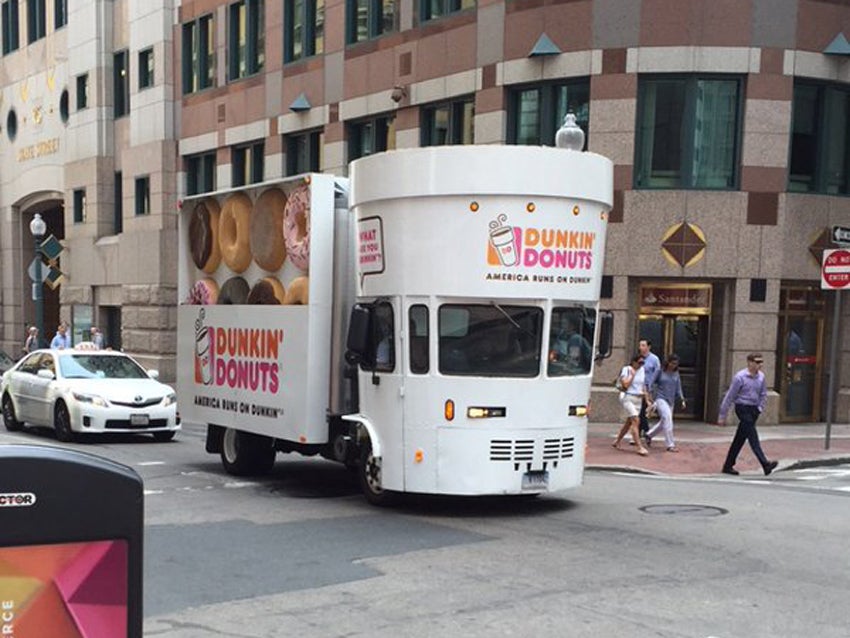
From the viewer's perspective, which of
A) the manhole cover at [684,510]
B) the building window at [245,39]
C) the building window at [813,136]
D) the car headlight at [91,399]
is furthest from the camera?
the building window at [245,39]

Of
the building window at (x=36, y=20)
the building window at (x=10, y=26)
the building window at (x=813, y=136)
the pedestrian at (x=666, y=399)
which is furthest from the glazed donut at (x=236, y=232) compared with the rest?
the building window at (x=10, y=26)

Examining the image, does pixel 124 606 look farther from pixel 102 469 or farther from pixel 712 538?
pixel 712 538

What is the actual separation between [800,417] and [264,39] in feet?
→ 56.8

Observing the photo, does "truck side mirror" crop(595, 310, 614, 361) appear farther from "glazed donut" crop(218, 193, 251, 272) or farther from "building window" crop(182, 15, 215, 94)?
"building window" crop(182, 15, 215, 94)

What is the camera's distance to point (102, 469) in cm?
224

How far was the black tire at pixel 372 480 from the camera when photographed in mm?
9406

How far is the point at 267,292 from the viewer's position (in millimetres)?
10672

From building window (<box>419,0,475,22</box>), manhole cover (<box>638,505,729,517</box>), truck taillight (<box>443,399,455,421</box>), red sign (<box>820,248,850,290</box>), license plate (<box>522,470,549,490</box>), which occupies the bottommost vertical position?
manhole cover (<box>638,505,729,517</box>)

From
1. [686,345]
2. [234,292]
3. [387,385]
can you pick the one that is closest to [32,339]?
[234,292]

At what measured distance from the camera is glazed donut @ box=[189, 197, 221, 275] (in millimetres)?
11922

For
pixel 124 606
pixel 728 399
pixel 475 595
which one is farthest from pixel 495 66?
pixel 124 606

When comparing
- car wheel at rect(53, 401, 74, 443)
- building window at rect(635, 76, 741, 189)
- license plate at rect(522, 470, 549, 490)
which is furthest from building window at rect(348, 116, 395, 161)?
license plate at rect(522, 470, 549, 490)

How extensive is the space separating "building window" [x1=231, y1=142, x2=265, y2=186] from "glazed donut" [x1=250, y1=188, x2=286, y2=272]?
1595 cm

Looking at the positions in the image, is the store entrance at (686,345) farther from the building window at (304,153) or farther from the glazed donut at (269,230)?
the building window at (304,153)
